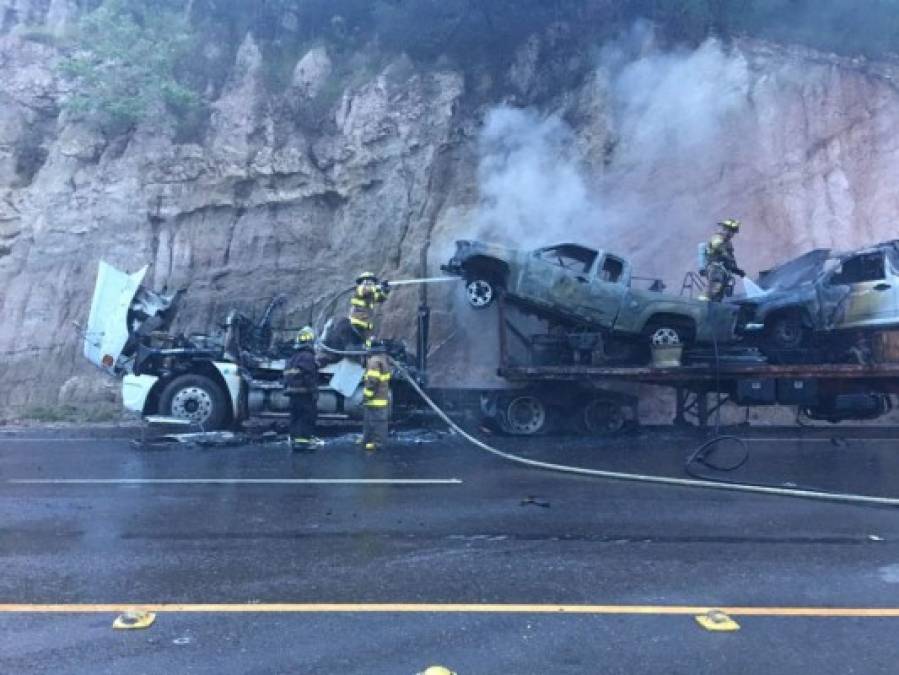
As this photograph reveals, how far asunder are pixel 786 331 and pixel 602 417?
3314 mm

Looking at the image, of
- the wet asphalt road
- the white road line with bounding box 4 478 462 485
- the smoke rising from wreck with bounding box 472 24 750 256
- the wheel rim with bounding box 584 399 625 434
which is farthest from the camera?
the smoke rising from wreck with bounding box 472 24 750 256

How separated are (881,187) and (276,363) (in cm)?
1386

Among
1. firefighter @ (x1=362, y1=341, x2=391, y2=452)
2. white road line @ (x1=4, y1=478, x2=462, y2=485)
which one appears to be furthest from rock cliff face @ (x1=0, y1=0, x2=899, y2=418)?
white road line @ (x1=4, y1=478, x2=462, y2=485)

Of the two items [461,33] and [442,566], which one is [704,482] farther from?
[461,33]

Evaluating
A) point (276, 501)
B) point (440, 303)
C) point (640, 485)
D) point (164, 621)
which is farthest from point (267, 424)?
point (164, 621)

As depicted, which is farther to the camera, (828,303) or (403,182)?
(403,182)

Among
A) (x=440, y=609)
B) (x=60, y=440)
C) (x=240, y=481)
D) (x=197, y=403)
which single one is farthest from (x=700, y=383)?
(x=60, y=440)

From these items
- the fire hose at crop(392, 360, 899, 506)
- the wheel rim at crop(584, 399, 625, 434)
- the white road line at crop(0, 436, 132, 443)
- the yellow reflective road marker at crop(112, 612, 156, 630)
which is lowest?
the yellow reflective road marker at crop(112, 612, 156, 630)

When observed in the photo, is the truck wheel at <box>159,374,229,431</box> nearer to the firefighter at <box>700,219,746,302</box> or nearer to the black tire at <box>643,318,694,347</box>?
the black tire at <box>643,318,694,347</box>

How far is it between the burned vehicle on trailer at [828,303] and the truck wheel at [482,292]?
4.20m

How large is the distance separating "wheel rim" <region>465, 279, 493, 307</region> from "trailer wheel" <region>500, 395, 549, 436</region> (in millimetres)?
1591

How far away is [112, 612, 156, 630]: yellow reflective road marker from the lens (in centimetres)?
441

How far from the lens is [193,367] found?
13328 millimetres

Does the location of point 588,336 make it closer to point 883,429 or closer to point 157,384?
point 883,429
